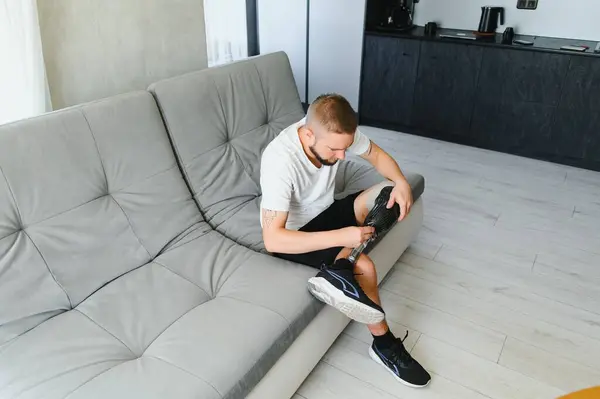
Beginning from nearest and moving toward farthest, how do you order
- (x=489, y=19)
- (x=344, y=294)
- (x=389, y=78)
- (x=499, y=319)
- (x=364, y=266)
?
(x=344, y=294) → (x=364, y=266) → (x=499, y=319) → (x=489, y=19) → (x=389, y=78)

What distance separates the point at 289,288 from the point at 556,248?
168cm

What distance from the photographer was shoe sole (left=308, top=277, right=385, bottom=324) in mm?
1486

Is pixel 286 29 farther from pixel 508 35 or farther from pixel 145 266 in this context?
pixel 145 266

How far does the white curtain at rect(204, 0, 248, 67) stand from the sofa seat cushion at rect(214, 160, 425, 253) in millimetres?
1640

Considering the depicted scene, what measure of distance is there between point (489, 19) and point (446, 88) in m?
0.59

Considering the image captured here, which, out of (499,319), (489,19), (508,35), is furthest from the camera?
(489,19)

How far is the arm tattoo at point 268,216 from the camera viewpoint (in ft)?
5.05

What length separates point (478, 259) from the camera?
2.40 m

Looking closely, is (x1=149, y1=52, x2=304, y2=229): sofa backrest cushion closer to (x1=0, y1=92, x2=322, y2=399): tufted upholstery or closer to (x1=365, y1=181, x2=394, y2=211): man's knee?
(x1=0, y1=92, x2=322, y2=399): tufted upholstery

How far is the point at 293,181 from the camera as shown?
1.60 meters

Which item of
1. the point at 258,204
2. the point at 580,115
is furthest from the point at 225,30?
the point at 580,115

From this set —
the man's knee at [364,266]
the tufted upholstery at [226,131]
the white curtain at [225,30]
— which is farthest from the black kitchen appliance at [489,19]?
the man's knee at [364,266]

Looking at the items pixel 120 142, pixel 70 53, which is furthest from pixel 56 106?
pixel 120 142

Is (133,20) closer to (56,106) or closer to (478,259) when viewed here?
(56,106)
